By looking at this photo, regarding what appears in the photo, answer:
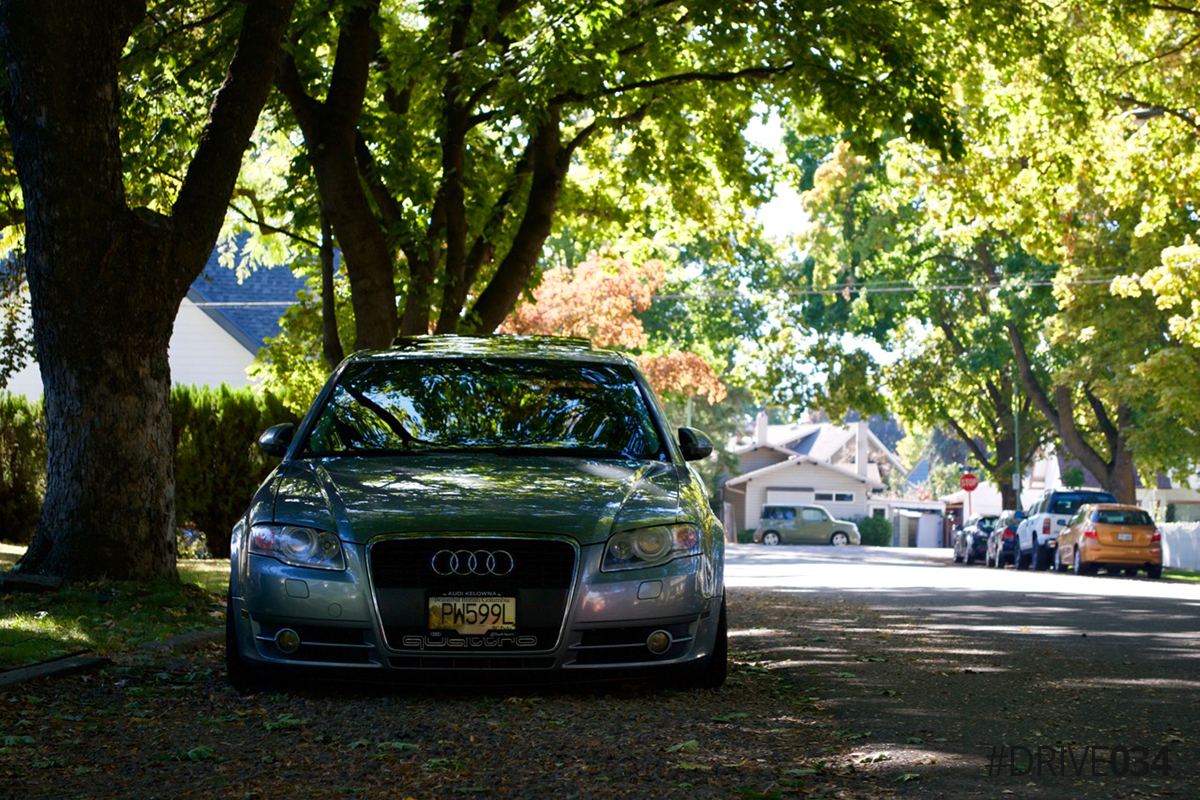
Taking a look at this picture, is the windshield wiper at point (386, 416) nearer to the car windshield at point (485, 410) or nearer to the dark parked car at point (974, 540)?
the car windshield at point (485, 410)

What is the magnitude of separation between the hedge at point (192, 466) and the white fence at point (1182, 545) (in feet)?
93.4

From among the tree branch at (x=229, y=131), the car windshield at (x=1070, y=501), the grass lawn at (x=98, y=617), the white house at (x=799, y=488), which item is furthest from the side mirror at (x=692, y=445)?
the white house at (x=799, y=488)

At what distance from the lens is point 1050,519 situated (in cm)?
3825

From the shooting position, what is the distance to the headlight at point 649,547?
278 inches

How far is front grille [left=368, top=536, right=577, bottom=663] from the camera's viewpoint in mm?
6965

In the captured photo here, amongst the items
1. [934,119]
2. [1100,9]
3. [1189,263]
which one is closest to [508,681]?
[934,119]

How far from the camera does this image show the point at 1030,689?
8.35 metres

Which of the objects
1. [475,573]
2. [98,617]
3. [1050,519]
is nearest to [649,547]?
[475,573]

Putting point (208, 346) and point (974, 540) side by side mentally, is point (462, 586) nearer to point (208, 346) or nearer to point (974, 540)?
point (208, 346)

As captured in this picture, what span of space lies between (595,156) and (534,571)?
2007 centimetres

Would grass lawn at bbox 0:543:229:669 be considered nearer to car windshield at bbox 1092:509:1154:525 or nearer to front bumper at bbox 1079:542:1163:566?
front bumper at bbox 1079:542:1163:566

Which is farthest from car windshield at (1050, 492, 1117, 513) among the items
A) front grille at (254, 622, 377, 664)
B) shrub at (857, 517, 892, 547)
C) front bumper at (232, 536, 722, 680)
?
shrub at (857, 517, 892, 547)

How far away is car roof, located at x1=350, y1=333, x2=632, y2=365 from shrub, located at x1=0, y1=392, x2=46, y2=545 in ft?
47.8

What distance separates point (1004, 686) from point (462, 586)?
3.24 metres
